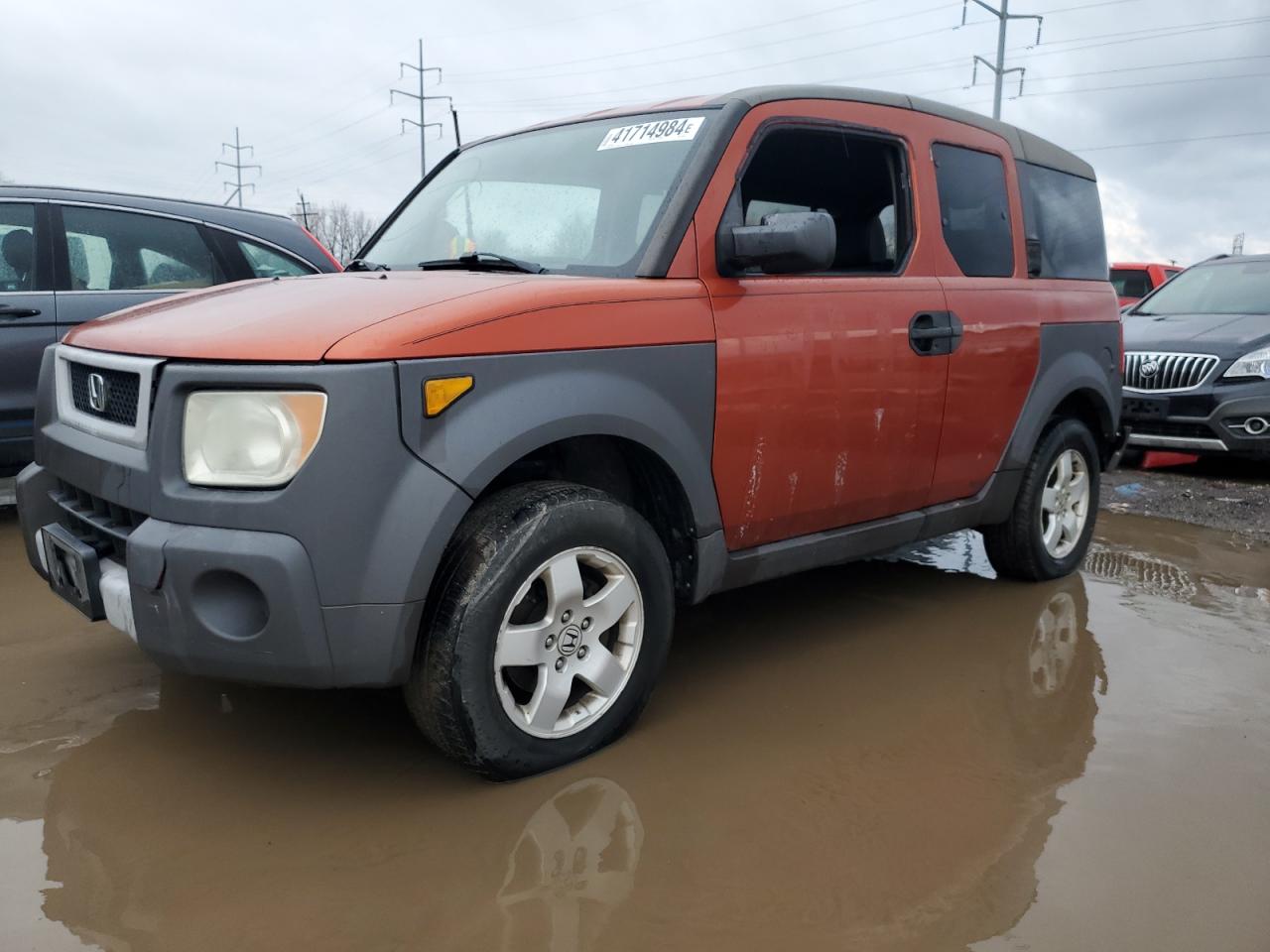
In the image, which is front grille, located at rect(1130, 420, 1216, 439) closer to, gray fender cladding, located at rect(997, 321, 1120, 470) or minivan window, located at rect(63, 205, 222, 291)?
gray fender cladding, located at rect(997, 321, 1120, 470)

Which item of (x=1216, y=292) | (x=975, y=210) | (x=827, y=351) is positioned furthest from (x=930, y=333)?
(x=1216, y=292)

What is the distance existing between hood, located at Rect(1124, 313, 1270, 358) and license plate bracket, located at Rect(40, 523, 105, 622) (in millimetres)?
7172

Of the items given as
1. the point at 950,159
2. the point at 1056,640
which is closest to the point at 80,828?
Answer: the point at 1056,640

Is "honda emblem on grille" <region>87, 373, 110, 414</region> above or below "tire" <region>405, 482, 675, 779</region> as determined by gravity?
above

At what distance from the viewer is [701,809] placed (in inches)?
99.3

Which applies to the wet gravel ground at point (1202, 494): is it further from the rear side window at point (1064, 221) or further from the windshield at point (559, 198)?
the windshield at point (559, 198)

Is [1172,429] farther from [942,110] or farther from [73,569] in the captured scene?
[73,569]

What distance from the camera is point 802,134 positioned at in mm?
3371

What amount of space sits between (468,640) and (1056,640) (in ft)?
8.02

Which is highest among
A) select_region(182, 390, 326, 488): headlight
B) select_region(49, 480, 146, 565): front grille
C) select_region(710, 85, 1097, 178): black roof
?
select_region(710, 85, 1097, 178): black roof

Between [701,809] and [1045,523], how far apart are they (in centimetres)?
259

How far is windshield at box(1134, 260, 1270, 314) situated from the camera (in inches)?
319

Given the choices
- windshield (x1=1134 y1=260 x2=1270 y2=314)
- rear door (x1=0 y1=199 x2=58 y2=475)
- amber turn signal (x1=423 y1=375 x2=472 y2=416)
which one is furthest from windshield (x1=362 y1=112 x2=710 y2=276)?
windshield (x1=1134 y1=260 x2=1270 y2=314)

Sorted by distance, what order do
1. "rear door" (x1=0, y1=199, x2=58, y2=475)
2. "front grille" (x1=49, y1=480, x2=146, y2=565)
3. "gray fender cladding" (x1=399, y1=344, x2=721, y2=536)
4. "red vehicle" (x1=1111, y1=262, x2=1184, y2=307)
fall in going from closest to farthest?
1. "gray fender cladding" (x1=399, y1=344, x2=721, y2=536)
2. "front grille" (x1=49, y1=480, x2=146, y2=565)
3. "rear door" (x1=0, y1=199, x2=58, y2=475)
4. "red vehicle" (x1=1111, y1=262, x2=1184, y2=307)
